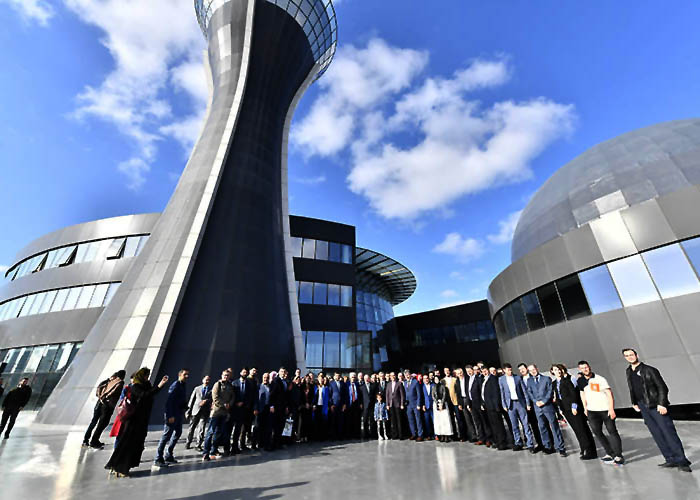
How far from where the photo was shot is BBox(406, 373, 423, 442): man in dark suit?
935cm

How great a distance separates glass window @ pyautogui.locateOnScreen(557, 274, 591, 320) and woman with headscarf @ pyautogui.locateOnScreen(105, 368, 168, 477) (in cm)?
1558

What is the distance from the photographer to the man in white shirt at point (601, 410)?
18.5 feet

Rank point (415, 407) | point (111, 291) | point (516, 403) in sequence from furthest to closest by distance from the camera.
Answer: point (111, 291) → point (415, 407) → point (516, 403)

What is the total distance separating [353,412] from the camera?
10.2 meters

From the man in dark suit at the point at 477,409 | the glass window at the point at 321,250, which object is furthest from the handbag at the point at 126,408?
the glass window at the point at 321,250

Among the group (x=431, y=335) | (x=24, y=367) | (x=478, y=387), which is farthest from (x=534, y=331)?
(x=24, y=367)

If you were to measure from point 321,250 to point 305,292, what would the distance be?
393cm

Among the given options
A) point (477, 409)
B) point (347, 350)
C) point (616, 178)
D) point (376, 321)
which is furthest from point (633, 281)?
point (376, 321)

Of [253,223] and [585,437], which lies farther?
[253,223]

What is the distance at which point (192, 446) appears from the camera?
26.9 ft

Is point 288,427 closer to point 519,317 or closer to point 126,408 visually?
point 126,408

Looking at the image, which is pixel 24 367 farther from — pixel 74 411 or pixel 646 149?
pixel 646 149

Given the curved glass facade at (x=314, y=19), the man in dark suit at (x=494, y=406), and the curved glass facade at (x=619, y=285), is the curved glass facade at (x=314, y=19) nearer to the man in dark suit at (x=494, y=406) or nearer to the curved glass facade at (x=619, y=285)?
the curved glass facade at (x=619, y=285)

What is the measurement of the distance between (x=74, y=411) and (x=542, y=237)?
22417mm
